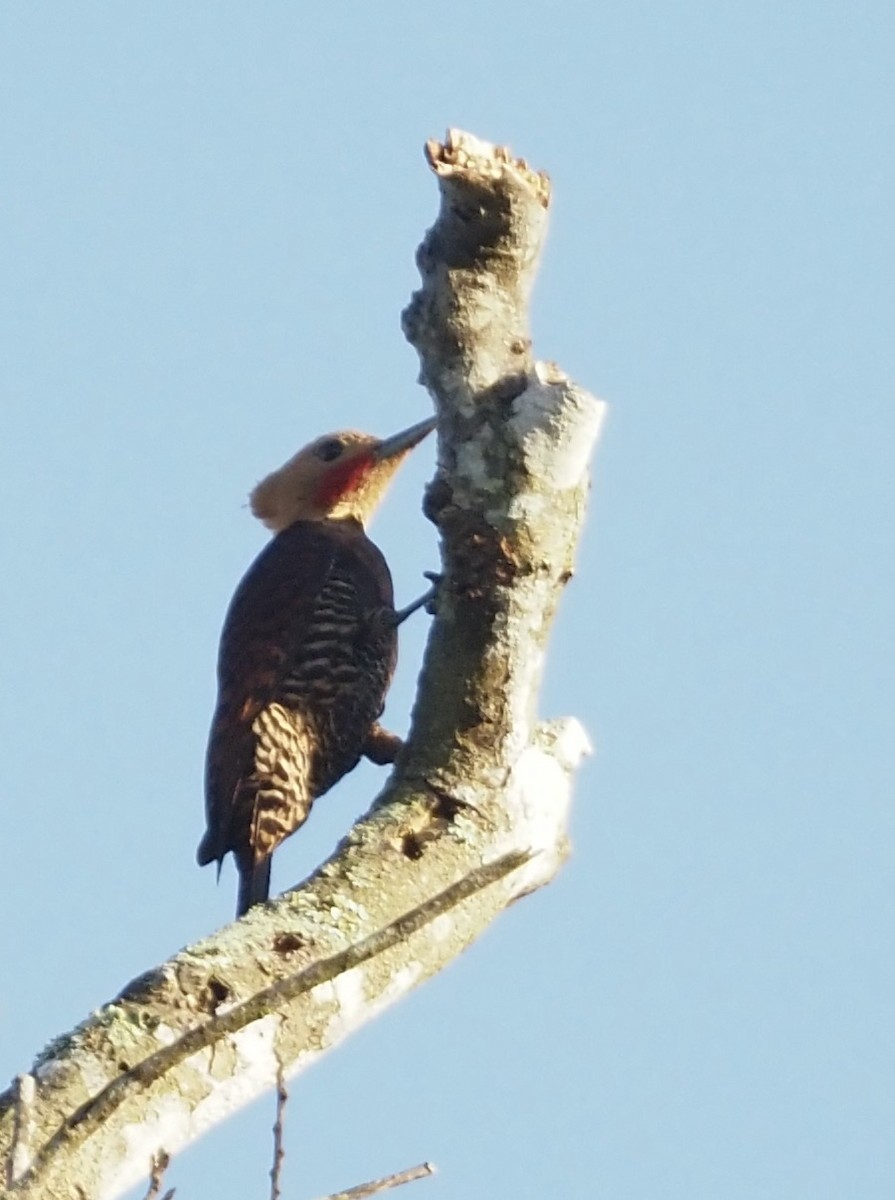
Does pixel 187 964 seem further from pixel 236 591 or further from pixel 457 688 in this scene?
pixel 236 591

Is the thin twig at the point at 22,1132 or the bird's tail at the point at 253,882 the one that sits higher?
the bird's tail at the point at 253,882

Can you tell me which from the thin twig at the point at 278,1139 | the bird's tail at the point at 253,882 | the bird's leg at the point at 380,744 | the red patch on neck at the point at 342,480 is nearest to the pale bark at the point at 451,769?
the thin twig at the point at 278,1139

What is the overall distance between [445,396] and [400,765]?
1.03 metres

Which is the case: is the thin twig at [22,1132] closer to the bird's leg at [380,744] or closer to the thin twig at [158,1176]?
the thin twig at [158,1176]

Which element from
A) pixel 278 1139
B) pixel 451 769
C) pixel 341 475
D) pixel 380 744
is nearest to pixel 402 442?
pixel 341 475

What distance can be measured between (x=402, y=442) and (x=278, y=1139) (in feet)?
18.6

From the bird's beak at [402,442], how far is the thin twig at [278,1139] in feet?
16.9

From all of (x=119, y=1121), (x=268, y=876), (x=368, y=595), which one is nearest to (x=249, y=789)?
(x=268, y=876)

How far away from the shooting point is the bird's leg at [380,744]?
7926 mm

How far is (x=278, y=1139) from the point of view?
148 inches

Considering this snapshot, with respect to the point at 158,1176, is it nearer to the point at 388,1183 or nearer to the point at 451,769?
the point at 388,1183

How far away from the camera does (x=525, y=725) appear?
17.1 feet

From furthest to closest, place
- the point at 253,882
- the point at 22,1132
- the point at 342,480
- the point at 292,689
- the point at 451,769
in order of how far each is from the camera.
→ the point at 342,480
the point at 292,689
the point at 253,882
the point at 451,769
the point at 22,1132

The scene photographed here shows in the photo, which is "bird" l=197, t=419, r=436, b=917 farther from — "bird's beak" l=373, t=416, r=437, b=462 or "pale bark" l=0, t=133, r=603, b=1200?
"pale bark" l=0, t=133, r=603, b=1200
